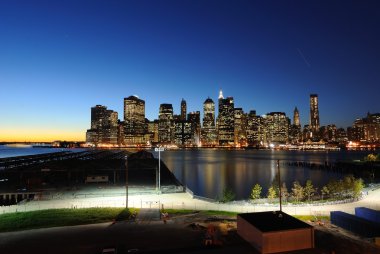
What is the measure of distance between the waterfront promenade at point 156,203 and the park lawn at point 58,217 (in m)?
3.27

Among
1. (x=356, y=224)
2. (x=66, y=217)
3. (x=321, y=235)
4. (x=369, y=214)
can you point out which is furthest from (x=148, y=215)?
(x=369, y=214)

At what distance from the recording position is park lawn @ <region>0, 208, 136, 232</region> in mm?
26908

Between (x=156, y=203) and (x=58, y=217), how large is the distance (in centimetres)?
1089

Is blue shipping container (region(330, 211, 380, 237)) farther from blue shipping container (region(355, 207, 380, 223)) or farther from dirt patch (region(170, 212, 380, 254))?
blue shipping container (region(355, 207, 380, 223))

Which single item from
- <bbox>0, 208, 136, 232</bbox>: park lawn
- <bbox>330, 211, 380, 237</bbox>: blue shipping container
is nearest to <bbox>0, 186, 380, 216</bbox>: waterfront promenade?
<bbox>0, 208, 136, 232</bbox>: park lawn

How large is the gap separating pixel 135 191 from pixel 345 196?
100 ft

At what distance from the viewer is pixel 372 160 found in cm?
12256

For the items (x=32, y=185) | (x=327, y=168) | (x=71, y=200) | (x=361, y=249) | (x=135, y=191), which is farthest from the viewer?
(x=327, y=168)

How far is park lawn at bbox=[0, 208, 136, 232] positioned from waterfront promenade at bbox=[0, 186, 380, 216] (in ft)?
10.7

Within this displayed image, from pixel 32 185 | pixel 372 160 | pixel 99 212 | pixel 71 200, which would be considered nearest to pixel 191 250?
pixel 99 212

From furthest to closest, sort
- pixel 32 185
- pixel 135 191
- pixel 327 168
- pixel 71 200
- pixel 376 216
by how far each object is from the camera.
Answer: pixel 327 168 < pixel 32 185 < pixel 135 191 < pixel 71 200 < pixel 376 216

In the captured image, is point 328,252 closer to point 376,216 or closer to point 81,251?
point 376,216

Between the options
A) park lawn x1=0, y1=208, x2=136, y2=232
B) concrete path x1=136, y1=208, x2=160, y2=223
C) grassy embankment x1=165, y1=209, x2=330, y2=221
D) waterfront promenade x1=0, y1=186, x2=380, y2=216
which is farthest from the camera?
waterfront promenade x1=0, y1=186, x2=380, y2=216

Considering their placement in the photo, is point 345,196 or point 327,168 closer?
point 345,196
